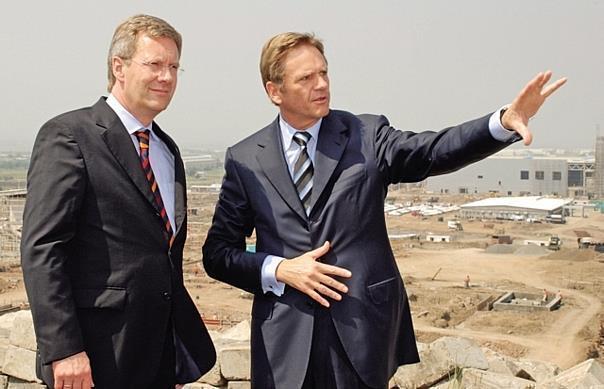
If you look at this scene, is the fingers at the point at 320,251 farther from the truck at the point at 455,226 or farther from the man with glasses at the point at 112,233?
the truck at the point at 455,226

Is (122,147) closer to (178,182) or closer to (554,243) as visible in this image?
(178,182)

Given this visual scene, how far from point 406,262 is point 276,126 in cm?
2885

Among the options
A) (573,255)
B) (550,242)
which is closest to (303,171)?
(573,255)

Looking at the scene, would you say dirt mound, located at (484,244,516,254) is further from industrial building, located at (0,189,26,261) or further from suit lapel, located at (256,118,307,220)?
suit lapel, located at (256,118,307,220)

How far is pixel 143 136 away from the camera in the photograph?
2467 mm

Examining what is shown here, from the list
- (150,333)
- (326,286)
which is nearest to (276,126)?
(326,286)

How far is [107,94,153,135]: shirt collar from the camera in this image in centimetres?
243

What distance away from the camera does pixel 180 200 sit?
251 cm

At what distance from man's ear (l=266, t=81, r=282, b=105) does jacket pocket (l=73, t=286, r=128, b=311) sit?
82 centimetres

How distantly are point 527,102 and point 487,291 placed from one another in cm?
2416

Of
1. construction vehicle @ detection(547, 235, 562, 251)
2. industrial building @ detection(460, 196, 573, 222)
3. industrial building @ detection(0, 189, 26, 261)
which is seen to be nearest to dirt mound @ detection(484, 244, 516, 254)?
construction vehicle @ detection(547, 235, 562, 251)

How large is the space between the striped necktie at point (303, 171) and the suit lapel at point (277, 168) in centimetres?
3

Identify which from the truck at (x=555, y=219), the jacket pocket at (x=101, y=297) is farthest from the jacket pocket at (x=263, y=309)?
the truck at (x=555, y=219)

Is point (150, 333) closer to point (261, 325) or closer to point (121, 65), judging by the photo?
point (261, 325)
